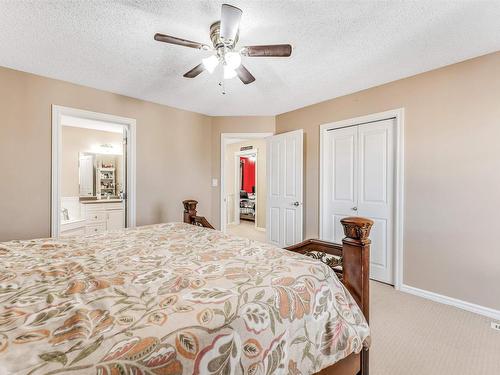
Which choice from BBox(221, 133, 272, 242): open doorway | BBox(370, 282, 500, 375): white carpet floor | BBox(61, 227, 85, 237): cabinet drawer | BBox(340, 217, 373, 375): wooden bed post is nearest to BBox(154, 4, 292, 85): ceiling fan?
BBox(340, 217, 373, 375): wooden bed post

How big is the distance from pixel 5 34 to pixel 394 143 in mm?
3786

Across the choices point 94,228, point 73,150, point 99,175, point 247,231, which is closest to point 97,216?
point 94,228

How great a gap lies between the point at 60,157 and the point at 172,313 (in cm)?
284

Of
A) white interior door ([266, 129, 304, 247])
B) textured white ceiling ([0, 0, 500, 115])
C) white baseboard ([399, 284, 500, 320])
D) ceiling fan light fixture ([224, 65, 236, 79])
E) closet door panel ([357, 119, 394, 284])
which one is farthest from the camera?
white interior door ([266, 129, 304, 247])

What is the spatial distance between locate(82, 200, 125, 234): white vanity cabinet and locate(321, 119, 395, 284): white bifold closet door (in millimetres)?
3500

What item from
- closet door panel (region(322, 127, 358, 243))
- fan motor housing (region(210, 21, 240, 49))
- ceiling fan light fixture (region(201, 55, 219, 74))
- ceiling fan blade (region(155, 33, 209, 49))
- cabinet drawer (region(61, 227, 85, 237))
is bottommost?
cabinet drawer (region(61, 227, 85, 237))

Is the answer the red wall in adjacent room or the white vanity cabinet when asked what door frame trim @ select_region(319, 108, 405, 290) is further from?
the red wall in adjacent room

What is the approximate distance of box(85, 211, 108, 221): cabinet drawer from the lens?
4.43 meters

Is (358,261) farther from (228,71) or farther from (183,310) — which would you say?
(228,71)

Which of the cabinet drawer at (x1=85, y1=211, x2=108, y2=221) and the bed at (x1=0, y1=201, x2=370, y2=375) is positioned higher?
the bed at (x1=0, y1=201, x2=370, y2=375)

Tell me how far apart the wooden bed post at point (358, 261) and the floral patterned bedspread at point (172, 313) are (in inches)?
3.8

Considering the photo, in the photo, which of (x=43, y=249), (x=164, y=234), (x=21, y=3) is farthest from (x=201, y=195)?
(x=21, y=3)

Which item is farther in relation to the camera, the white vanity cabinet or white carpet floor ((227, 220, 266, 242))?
white carpet floor ((227, 220, 266, 242))

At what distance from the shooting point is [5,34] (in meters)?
1.97
